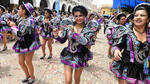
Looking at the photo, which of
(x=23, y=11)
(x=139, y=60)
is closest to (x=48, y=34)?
(x=23, y=11)

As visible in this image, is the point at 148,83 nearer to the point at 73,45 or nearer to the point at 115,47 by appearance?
the point at 115,47

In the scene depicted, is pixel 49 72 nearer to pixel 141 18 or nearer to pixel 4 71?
pixel 4 71

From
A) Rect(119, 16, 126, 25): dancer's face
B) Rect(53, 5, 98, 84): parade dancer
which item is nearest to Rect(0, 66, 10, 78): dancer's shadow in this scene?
Rect(53, 5, 98, 84): parade dancer

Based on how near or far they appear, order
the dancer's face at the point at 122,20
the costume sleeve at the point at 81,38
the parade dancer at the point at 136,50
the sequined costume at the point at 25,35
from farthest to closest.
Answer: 1. the dancer's face at the point at 122,20
2. the sequined costume at the point at 25,35
3. the costume sleeve at the point at 81,38
4. the parade dancer at the point at 136,50

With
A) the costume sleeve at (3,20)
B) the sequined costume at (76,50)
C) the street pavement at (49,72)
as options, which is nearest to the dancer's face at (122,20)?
the street pavement at (49,72)

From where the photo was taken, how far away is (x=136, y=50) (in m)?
1.81

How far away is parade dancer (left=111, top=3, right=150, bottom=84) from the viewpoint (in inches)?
71.0

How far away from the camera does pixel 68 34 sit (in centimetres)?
250

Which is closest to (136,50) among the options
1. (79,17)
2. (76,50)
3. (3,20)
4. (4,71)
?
(76,50)

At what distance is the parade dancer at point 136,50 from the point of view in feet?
5.92

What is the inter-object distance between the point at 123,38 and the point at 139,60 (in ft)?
1.25

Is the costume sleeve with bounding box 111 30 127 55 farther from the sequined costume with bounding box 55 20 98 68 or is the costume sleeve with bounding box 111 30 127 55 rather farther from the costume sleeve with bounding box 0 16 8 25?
the costume sleeve with bounding box 0 16 8 25

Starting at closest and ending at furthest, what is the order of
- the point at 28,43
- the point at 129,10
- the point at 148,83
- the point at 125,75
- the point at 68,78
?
the point at 148,83
the point at 125,75
the point at 68,78
the point at 129,10
the point at 28,43

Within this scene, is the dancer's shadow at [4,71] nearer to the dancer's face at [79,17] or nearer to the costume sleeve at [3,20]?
the costume sleeve at [3,20]
